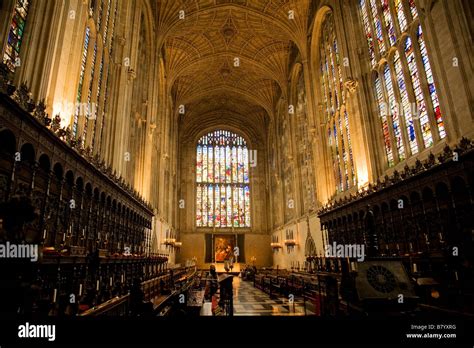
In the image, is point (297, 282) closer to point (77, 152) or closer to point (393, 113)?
point (393, 113)

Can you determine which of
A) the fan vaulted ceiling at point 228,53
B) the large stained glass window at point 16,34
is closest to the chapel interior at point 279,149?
the large stained glass window at point 16,34

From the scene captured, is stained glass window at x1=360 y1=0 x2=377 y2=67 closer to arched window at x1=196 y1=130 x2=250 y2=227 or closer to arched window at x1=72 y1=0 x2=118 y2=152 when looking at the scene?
arched window at x1=72 y1=0 x2=118 y2=152

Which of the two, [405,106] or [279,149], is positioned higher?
[279,149]

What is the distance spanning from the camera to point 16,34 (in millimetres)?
6203

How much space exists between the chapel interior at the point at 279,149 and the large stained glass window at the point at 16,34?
0.04 m

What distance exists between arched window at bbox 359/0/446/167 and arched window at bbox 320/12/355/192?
3175 mm

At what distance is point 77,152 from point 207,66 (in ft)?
73.8

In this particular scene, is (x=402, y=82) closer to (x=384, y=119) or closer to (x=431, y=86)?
(x=384, y=119)

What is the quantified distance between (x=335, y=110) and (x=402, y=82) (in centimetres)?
612

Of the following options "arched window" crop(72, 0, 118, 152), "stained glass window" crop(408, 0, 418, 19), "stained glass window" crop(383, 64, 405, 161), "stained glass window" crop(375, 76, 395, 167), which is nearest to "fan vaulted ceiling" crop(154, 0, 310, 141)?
"arched window" crop(72, 0, 118, 152)

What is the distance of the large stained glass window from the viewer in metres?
5.91

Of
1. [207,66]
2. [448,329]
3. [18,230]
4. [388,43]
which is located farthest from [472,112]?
[207,66]

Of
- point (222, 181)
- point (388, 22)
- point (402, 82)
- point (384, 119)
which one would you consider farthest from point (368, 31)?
point (222, 181)

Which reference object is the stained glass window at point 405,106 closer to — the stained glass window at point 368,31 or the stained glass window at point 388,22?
the stained glass window at point 388,22
